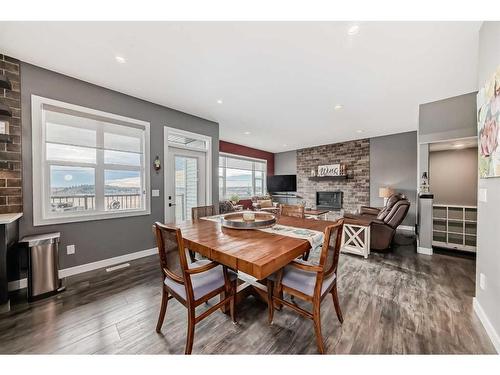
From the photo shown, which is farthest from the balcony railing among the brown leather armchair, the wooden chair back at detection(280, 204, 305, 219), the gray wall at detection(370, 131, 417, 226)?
the gray wall at detection(370, 131, 417, 226)

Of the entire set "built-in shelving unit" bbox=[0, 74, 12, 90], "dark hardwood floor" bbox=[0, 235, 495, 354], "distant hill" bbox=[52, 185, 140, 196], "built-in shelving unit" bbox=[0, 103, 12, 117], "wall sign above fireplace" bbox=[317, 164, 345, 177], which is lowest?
"dark hardwood floor" bbox=[0, 235, 495, 354]

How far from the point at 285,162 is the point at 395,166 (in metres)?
3.81

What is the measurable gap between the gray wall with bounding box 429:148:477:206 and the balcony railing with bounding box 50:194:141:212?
5.90 m

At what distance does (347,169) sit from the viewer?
6570mm

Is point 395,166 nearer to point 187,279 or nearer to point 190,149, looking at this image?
point 190,149

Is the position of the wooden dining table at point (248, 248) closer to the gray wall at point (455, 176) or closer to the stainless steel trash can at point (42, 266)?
the stainless steel trash can at point (42, 266)

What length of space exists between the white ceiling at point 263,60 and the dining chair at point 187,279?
180 cm

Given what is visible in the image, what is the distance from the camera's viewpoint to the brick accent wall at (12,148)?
212 centimetres

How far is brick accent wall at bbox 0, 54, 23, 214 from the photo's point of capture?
2125 millimetres

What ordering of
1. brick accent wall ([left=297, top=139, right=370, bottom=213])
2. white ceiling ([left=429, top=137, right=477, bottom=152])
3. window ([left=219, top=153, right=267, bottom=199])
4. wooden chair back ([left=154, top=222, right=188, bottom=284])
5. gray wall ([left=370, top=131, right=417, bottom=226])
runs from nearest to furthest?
wooden chair back ([left=154, top=222, right=188, bottom=284])
white ceiling ([left=429, top=137, right=477, bottom=152])
gray wall ([left=370, top=131, right=417, bottom=226])
brick accent wall ([left=297, top=139, right=370, bottom=213])
window ([left=219, top=153, right=267, bottom=199])

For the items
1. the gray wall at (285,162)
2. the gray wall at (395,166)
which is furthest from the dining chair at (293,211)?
the gray wall at (285,162)

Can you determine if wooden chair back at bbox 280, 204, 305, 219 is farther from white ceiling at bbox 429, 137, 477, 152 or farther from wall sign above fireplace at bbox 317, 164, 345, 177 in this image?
wall sign above fireplace at bbox 317, 164, 345, 177
